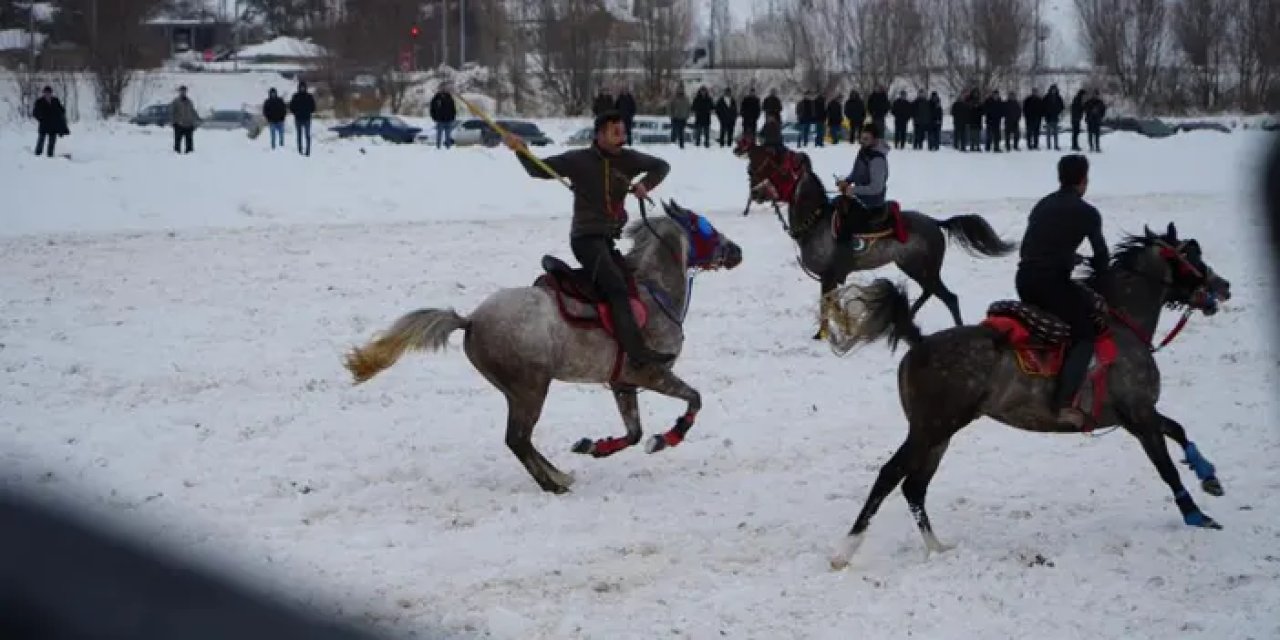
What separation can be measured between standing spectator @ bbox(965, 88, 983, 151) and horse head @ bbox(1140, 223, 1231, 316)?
102 ft

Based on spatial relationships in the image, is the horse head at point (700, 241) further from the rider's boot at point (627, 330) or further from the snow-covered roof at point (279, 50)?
the snow-covered roof at point (279, 50)

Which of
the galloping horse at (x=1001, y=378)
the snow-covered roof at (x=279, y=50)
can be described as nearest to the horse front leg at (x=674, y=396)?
the galloping horse at (x=1001, y=378)

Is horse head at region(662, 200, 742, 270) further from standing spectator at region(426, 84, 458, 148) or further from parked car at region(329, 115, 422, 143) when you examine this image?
parked car at region(329, 115, 422, 143)

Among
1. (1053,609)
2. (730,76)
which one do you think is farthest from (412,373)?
(730,76)

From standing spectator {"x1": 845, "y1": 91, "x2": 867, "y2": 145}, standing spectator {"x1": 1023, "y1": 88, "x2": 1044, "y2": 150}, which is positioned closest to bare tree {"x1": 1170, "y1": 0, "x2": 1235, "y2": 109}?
standing spectator {"x1": 1023, "y1": 88, "x2": 1044, "y2": 150}

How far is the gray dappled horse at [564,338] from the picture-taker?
9.62m

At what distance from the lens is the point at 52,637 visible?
0.92 meters

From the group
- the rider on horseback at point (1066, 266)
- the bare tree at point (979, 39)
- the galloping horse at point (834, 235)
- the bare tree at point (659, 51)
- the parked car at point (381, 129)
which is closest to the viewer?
the rider on horseback at point (1066, 266)

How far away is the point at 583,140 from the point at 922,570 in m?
36.6

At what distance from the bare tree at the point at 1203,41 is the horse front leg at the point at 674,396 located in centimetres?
4166

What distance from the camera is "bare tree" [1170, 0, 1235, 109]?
48406 millimetres

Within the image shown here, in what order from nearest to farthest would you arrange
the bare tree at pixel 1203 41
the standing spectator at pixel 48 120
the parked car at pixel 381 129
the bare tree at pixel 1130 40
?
1. the standing spectator at pixel 48 120
2. the parked car at pixel 381 129
3. the bare tree at pixel 1203 41
4. the bare tree at pixel 1130 40

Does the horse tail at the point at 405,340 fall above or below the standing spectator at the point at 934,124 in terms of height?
below

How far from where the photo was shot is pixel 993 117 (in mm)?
39375
